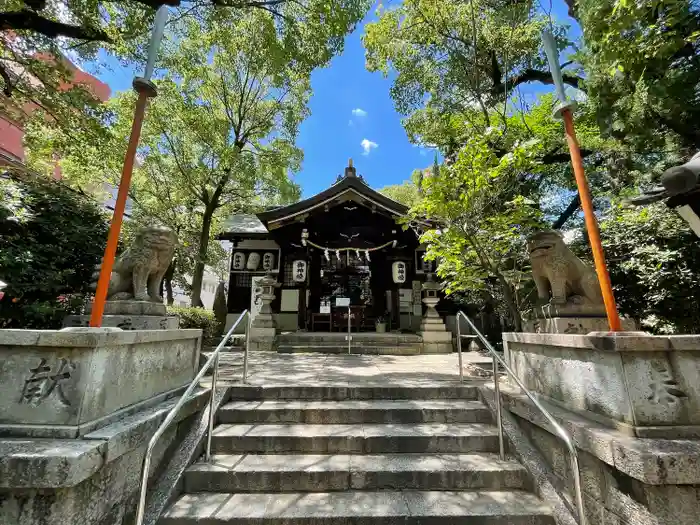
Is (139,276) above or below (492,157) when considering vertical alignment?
below

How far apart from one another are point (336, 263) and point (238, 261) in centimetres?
459

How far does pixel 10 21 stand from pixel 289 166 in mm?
9238

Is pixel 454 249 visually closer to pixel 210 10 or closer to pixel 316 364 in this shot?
pixel 316 364

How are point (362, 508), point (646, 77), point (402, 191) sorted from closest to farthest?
1. point (362, 508)
2. point (646, 77)
3. point (402, 191)

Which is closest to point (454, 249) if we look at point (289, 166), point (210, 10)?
point (210, 10)

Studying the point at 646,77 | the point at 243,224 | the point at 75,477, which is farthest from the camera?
the point at 243,224

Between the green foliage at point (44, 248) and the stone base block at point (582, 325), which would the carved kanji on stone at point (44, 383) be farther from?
the stone base block at point (582, 325)

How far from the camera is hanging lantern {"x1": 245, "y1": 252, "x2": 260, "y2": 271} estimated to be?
13836 mm

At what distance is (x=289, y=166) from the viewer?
46.2 feet

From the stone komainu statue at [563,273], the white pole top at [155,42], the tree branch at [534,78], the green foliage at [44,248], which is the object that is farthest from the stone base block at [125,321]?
the tree branch at [534,78]

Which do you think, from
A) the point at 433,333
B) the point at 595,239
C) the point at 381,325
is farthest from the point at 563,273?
the point at 381,325

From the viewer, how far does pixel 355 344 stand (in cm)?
948

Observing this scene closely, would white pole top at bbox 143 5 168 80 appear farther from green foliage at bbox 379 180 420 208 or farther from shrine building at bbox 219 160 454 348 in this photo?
green foliage at bbox 379 180 420 208

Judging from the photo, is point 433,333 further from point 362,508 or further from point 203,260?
point 203,260
